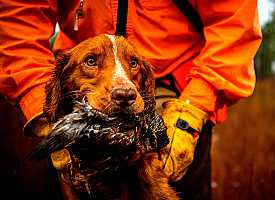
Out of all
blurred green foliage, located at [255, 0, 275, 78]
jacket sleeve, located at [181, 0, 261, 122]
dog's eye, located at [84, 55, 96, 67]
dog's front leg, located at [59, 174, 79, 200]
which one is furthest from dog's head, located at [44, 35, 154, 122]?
blurred green foliage, located at [255, 0, 275, 78]

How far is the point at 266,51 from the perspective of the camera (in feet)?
139

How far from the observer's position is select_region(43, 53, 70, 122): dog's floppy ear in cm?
353

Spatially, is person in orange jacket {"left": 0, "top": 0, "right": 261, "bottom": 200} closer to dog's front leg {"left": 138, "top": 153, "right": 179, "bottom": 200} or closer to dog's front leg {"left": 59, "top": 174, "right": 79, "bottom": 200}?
dog's front leg {"left": 138, "top": 153, "right": 179, "bottom": 200}

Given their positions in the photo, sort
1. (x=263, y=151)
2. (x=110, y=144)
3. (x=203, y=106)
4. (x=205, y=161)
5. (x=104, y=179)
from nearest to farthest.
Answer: (x=110, y=144), (x=104, y=179), (x=203, y=106), (x=205, y=161), (x=263, y=151)

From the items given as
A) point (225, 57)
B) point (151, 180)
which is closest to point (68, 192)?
point (151, 180)

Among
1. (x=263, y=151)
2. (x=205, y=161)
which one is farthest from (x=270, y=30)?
(x=205, y=161)

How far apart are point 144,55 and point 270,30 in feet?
105

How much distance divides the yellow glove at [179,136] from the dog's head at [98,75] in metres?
0.20

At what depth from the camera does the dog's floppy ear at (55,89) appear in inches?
139

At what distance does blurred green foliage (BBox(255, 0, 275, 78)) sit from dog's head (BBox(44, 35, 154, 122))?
29.7 meters

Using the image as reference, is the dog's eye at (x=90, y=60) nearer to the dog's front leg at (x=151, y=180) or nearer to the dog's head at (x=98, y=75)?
the dog's head at (x=98, y=75)

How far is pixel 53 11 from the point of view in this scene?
4.09m

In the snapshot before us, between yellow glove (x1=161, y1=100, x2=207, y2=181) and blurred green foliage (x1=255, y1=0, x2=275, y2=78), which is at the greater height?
yellow glove (x1=161, y1=100, x2=207, y2=181)

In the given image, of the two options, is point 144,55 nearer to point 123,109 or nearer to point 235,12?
point 235,12
